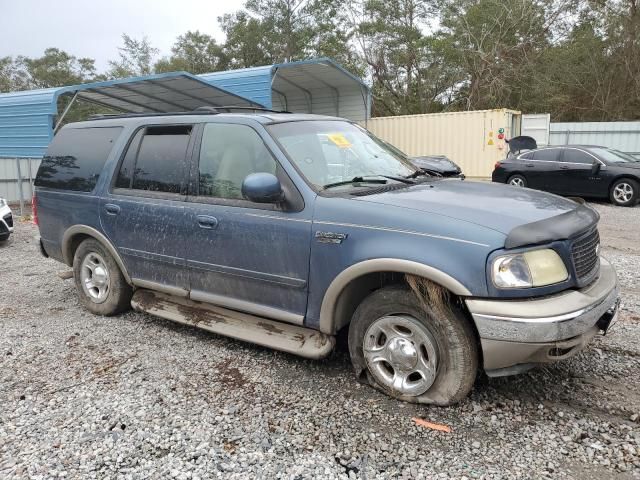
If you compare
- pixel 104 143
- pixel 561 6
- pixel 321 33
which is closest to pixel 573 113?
pixel 561 6

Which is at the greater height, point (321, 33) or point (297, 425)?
point (321, 33)

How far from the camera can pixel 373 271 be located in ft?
10.2

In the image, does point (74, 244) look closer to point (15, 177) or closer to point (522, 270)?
point (522, 270)

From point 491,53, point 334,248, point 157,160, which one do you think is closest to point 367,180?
point 334,248

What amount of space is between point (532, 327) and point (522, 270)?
0.30m

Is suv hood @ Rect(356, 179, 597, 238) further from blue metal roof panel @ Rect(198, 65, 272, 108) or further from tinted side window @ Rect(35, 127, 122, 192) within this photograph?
blue metal roof panel @ Rect(198, 65, 272, 108)

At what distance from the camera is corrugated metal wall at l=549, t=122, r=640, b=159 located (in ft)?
61.3

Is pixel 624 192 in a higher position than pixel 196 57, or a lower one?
lower

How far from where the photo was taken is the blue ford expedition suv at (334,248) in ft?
9.20

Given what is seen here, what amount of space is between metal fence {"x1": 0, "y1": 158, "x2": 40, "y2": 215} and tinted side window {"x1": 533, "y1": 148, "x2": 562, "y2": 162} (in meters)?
13.2

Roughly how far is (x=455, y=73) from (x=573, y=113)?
662cm

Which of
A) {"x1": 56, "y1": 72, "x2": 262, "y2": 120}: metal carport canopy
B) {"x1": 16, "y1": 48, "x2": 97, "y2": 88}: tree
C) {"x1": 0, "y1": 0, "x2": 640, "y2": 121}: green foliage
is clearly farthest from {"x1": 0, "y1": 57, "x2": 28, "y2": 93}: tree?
{"x1": 56, "y1": 72, "x2": 262, "y2": 120}: metal carport canopy

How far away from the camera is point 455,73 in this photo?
28.7 meters

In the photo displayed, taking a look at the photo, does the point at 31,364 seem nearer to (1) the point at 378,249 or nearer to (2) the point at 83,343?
(2) the point at 83,343
